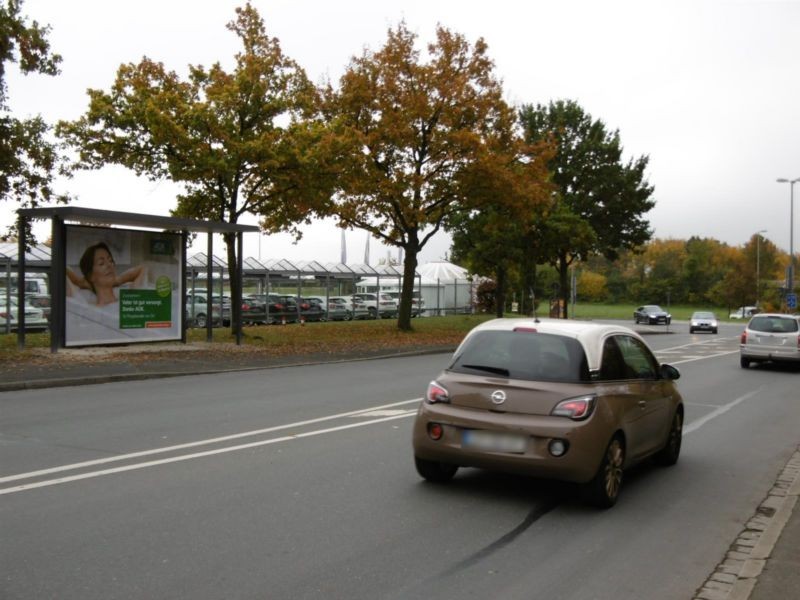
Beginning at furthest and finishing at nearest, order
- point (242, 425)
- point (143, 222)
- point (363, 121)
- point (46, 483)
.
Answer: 1. point (363, 121)
2. point (143, 222)
3. point (242, 425)
4. point (46, 483)

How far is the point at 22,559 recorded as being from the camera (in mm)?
4777

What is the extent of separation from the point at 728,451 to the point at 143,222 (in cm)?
1483

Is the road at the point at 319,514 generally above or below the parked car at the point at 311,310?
below

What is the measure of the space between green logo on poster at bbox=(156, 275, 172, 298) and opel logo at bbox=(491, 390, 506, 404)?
1628cm

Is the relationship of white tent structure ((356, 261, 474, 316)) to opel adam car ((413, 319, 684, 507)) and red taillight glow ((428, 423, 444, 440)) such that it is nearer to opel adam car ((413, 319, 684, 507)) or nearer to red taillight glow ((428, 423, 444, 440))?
opel adam car ((413, 319, 684, 507))

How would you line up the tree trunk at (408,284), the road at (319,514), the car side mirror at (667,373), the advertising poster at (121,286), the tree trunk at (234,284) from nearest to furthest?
the road at (319,514) < the car side mirror at (667,373) < the advertising poster at (121,286) < the tree trunk at (234,284) < the tree trunk at (408,284)

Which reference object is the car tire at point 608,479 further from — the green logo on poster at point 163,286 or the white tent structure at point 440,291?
the white tent structure at point 440,291

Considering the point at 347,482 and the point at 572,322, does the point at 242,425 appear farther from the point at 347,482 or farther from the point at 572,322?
the point at 572,322

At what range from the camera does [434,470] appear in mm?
6969

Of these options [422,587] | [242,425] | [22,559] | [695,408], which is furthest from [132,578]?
[695,408]

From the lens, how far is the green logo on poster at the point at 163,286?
21.0m

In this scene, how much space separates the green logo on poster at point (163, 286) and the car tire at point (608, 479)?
16635mm

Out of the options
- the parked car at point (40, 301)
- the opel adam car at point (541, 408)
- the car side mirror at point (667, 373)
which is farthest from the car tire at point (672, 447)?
the parked car at point (40, 301)

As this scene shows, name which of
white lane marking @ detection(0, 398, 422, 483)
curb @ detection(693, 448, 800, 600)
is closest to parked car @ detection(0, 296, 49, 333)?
white lane marking @ detection(0, 398, 422, 483)
